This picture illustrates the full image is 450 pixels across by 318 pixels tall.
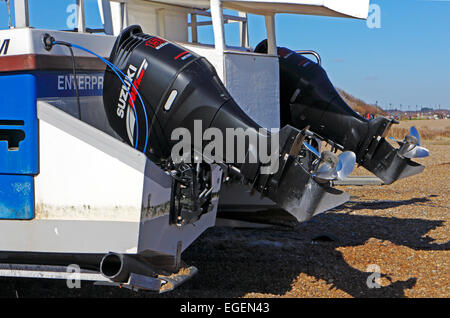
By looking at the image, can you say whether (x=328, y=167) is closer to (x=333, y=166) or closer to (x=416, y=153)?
(x=333, y=166)

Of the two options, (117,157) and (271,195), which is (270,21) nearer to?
(271,195)

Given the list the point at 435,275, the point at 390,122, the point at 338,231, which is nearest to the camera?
the point at 435,275

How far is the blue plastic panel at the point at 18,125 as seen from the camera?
145 inches

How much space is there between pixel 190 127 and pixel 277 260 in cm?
201

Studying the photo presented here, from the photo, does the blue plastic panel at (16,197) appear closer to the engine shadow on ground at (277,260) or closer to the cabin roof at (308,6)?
the engine shadow on ground at (277,260)

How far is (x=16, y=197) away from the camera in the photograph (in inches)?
146

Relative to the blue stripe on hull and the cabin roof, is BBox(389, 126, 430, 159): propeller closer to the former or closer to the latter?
the cabin roof

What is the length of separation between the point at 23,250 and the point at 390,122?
11.2 feet

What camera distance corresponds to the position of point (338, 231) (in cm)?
692

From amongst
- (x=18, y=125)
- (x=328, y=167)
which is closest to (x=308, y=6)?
(x=328, y=167)

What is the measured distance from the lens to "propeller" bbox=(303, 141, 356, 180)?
3.78 metres

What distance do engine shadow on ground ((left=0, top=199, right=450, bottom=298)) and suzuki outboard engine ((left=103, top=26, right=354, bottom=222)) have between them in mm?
1026

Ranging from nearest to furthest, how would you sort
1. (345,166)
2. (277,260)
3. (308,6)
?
(345,166) < (308,6) < (277,260)
